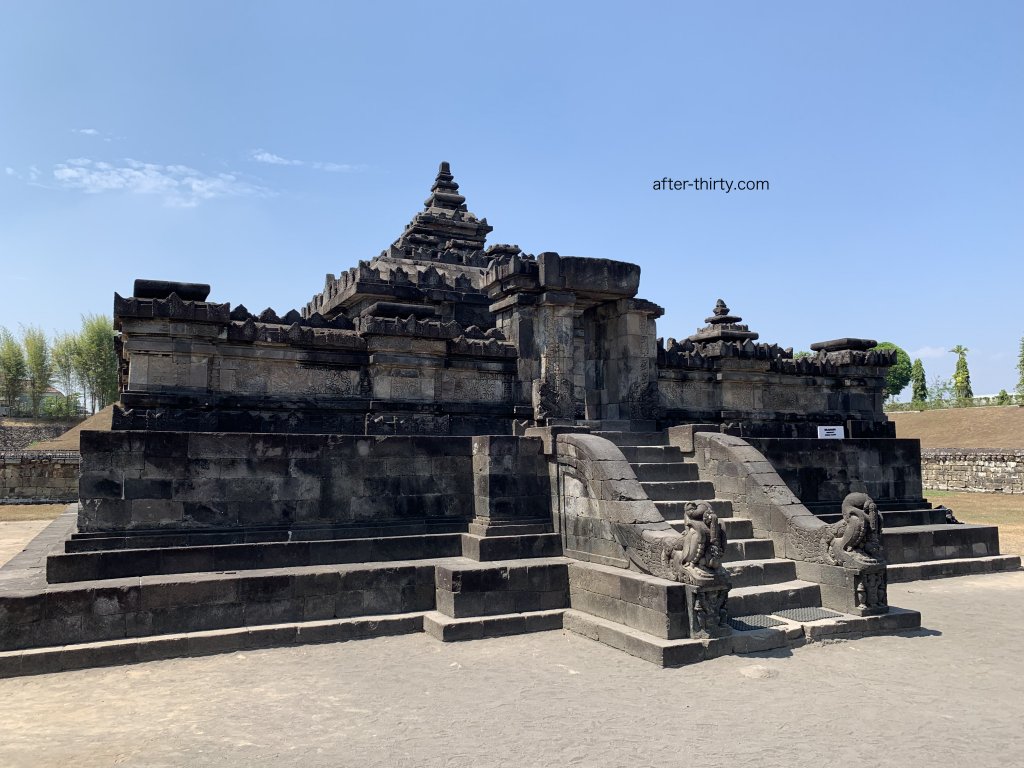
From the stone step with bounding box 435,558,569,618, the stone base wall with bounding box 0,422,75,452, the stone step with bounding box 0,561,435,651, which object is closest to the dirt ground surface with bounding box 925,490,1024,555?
the stone step with bounding box 435,558,569,618

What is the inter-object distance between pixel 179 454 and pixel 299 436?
144 centimetres

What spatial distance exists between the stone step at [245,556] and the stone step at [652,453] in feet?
7.58

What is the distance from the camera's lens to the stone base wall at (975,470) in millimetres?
31780

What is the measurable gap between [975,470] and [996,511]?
10.1 meters

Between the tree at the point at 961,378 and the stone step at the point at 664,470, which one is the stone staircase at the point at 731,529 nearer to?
the stone step at the point at 664,470

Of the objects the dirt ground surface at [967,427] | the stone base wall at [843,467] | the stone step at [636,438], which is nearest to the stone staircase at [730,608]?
the stone step at [636,438]

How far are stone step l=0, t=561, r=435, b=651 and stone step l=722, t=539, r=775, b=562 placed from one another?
395 cm

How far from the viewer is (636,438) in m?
12.6

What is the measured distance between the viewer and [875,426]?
15766 mm

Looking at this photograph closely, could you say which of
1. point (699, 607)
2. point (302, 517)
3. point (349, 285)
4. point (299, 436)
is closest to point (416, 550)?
point (302, 517)

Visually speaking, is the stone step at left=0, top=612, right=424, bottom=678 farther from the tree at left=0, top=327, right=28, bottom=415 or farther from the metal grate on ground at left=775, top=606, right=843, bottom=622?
the tree at left=0, top=327, right=28, bottom=415

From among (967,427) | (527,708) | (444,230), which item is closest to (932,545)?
(527,708)

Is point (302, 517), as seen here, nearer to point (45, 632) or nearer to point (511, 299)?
point (45, 632)

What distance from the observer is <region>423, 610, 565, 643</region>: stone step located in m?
8.69
